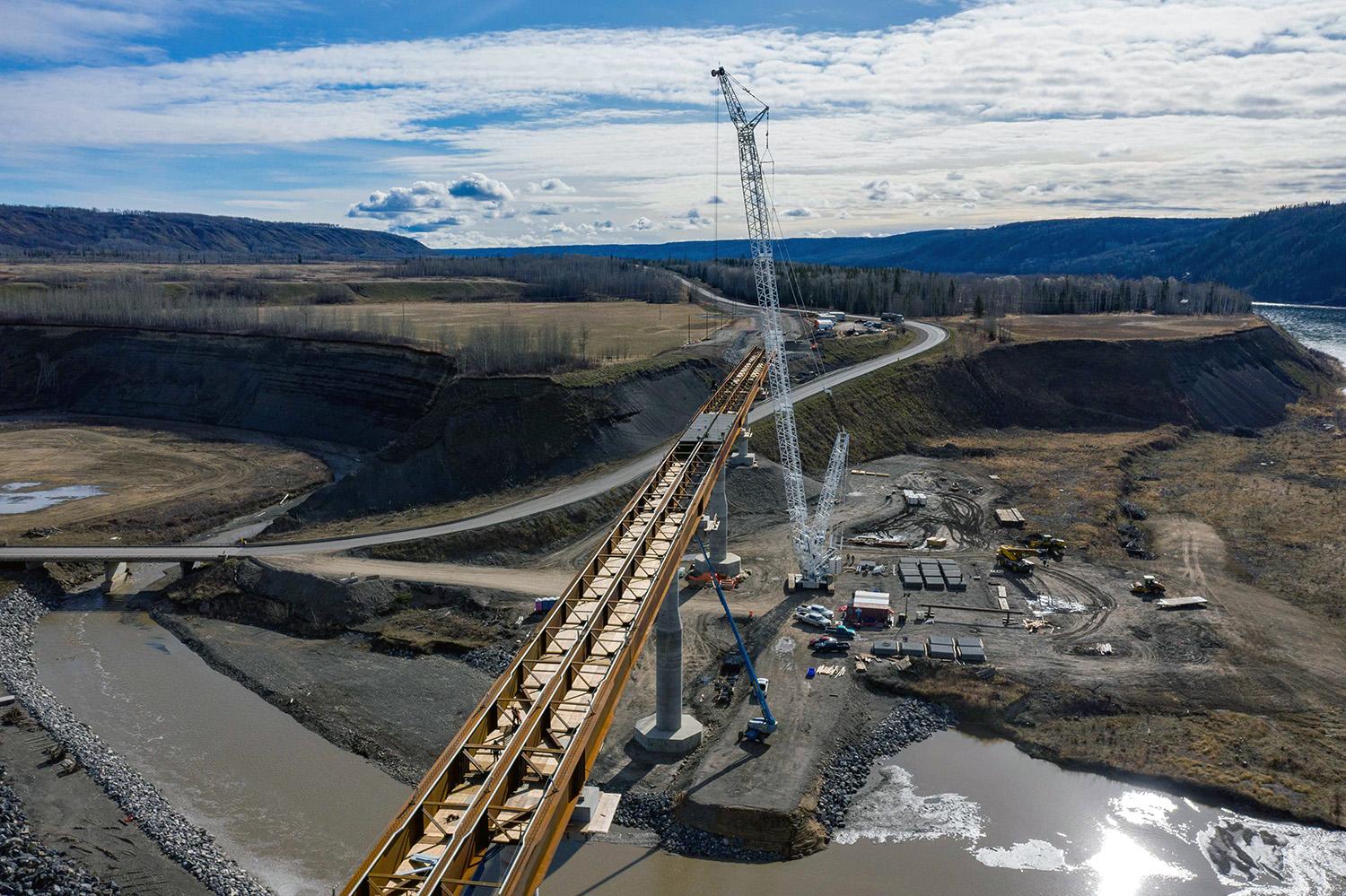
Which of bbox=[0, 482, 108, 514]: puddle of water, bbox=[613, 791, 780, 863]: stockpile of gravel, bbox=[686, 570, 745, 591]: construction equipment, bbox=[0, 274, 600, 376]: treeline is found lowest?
bbox=[613, 791, 780, 863]: stockpile of gravel

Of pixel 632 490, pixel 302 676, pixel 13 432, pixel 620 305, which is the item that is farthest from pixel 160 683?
pixel 620 305

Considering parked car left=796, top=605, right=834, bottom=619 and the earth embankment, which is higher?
the earth embankment

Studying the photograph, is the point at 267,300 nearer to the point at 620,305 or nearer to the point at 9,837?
the point at 620,305

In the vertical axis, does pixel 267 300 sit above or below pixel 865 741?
above

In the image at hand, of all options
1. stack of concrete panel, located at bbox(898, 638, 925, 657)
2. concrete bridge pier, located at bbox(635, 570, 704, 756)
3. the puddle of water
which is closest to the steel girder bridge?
concrete bridge pier, located at bbox(635, 570, 704, 756)

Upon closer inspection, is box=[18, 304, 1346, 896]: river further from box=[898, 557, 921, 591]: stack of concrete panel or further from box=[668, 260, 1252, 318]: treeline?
box=[668, 260, 1252, 318]: treeline
